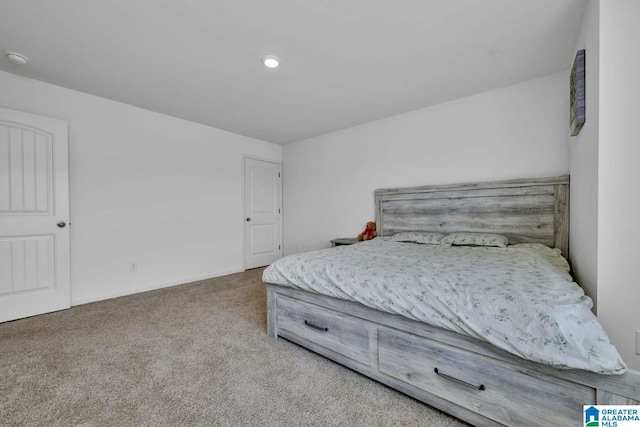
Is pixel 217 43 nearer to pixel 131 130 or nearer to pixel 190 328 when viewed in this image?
pixel 131 130

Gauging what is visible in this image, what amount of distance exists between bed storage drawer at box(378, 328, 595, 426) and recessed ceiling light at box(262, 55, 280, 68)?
87.3 inches

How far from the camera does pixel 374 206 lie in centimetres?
389

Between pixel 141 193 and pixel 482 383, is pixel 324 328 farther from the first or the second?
pixel 141 193

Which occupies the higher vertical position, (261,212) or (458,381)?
(261,212)

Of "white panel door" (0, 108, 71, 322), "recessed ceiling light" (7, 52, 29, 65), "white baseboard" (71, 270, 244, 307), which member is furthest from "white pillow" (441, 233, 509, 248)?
"recessed ceiling light" (7, 52, 29, 65)

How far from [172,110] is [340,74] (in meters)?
2.22

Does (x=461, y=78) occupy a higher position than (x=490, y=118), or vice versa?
(x=461, y=78)

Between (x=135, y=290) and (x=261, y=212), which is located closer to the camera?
(x=135, y=290)

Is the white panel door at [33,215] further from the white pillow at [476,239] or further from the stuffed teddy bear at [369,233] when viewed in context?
the white pillow at [476,239]

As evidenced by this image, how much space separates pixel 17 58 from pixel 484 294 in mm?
3801

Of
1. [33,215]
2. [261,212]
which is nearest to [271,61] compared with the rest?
[33,215]

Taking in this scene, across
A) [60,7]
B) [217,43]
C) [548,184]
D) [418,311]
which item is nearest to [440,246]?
[548,184]

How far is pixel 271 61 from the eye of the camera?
2332 millimetres

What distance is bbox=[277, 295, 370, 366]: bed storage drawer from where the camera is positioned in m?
1.67
